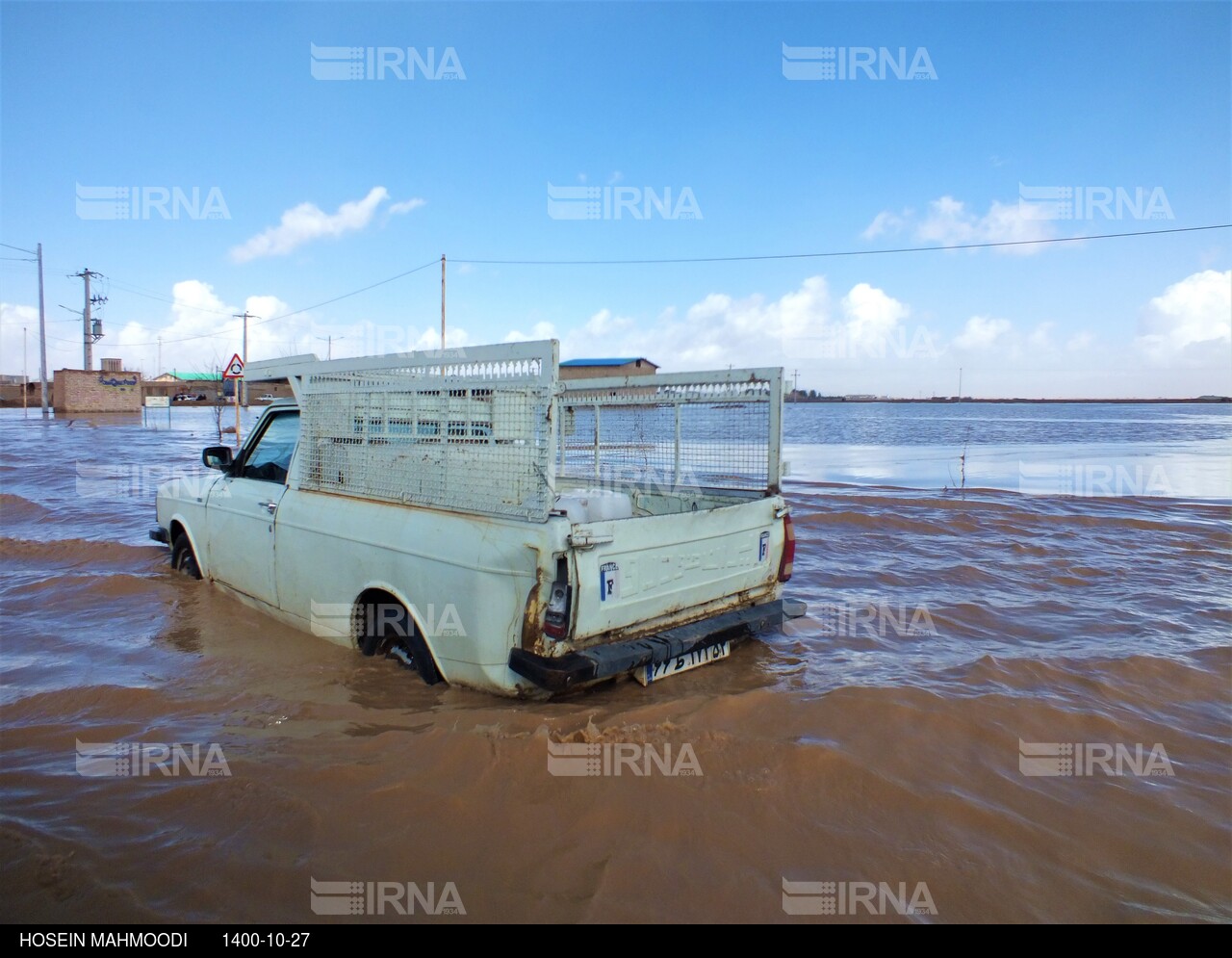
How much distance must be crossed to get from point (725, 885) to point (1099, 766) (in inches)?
91.5

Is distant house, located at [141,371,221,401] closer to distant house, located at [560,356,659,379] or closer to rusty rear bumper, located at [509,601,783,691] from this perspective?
distant house, located at [560,356,659,379]

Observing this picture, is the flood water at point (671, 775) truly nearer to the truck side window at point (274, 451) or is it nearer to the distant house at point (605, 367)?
the truck side window at point (274, 451)

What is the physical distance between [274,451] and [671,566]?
3.30 meters

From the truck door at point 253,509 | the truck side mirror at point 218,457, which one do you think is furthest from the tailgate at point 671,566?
the truck side mirror at point 218,457

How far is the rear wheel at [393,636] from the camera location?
4066mm

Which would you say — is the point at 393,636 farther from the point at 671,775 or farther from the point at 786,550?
the point at 786,550

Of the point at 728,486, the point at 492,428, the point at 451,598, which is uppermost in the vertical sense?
the point at 492,428

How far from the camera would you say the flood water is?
2.68 meters

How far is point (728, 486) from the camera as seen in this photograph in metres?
5.44

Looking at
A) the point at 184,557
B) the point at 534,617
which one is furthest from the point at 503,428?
the point at 184,557

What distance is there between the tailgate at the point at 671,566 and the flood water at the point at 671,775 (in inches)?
22.2

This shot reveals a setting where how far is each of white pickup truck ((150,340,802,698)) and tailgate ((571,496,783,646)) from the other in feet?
0.04
